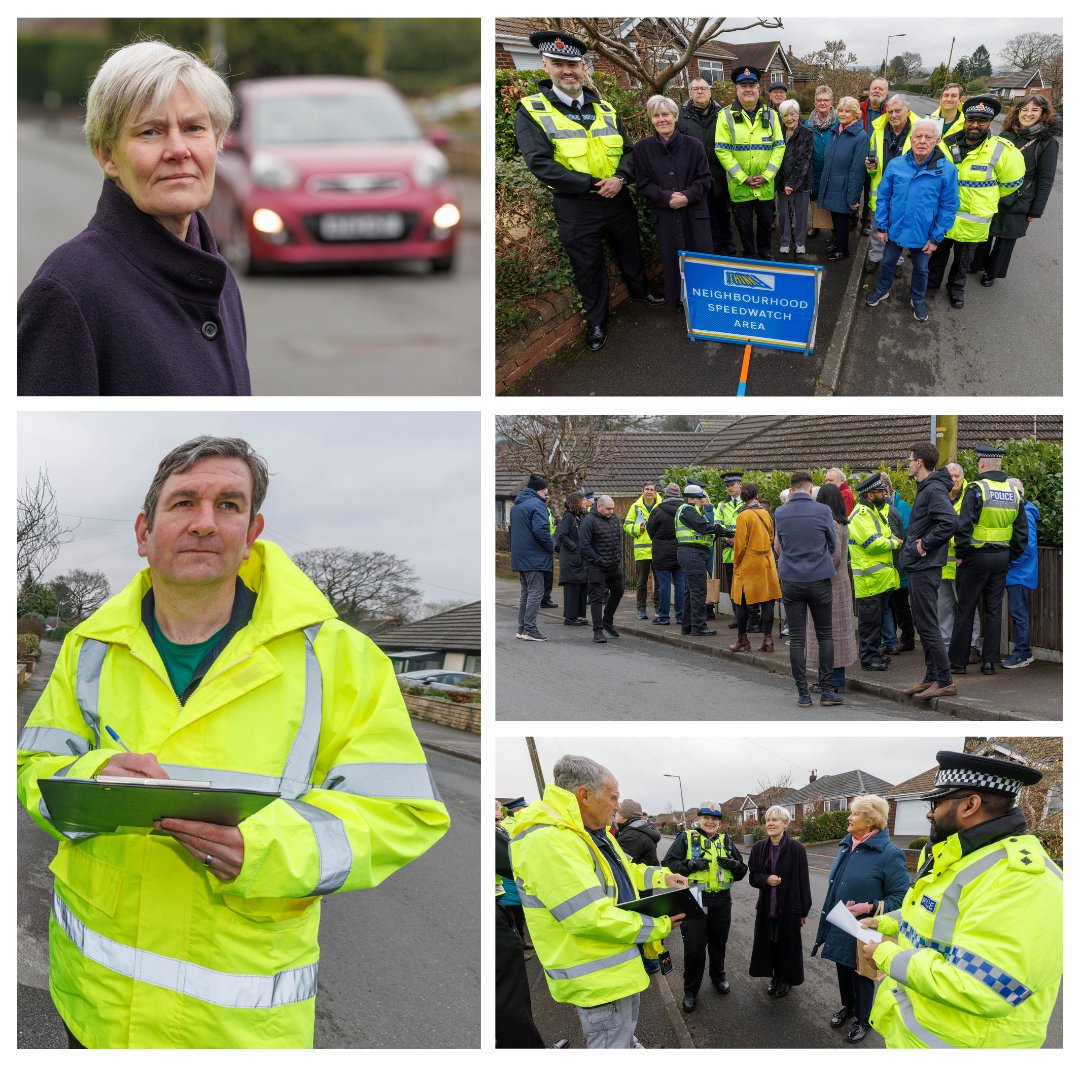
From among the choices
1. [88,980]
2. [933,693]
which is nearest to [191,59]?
[88,980]

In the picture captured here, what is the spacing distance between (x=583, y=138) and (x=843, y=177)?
2580 millimetres

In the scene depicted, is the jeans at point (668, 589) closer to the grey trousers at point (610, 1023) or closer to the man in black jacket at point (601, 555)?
the man in black jacket at point (601, 555)

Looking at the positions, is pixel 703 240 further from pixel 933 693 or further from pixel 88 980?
pixel 88 980

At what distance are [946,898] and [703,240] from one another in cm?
397

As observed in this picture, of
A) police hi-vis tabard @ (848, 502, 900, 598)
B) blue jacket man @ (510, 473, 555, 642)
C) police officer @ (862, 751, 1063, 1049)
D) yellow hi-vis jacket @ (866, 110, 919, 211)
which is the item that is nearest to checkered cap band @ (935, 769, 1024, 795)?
police officer @ (862, 751, 1063, 1049)

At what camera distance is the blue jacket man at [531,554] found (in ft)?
16.4

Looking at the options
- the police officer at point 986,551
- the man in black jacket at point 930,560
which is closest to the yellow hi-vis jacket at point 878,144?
the police officer at point 986,551

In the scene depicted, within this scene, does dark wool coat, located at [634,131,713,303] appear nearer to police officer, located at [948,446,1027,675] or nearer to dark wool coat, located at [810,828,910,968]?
police officer, located at [948,446,1027,675]

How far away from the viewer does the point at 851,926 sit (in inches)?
122

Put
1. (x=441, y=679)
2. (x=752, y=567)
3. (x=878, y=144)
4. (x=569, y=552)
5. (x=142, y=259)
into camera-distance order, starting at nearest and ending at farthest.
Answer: (x=142, y=259) < (x=441, y=679) < (x=569, y=552) < (x=752, y=567) < (x=878, y=144)

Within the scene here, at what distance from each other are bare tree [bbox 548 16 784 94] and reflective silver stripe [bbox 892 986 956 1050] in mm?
4174

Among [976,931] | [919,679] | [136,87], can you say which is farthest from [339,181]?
[919,679]

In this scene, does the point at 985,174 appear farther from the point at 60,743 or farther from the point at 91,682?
the point at 60,743

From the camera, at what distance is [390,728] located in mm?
2482
